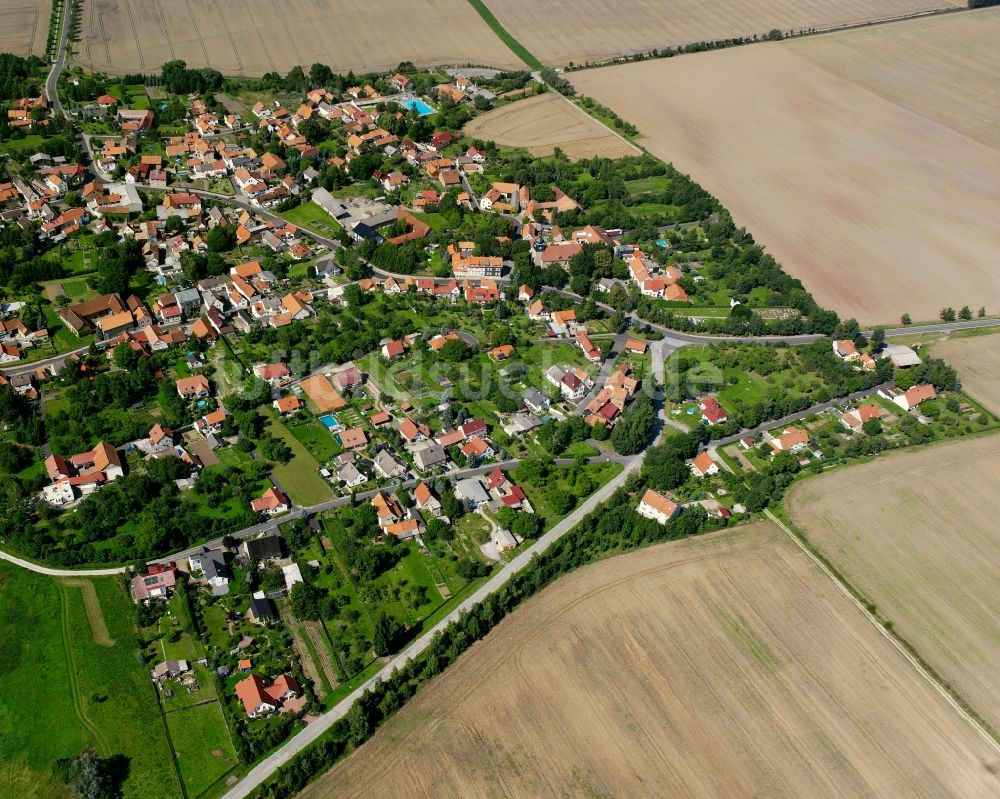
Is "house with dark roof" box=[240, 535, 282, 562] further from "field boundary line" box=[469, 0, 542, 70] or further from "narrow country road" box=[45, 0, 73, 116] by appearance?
"field boundary line" box=[469, 0, 542, 70]

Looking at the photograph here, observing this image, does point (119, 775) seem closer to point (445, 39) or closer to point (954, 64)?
point (445, 39)

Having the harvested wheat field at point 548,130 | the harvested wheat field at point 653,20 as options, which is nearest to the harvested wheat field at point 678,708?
the harvested wheat field at point 548,130

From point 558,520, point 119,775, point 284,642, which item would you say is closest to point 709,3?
point 558,520

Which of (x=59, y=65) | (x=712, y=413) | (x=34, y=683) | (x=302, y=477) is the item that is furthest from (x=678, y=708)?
(x=59, y=65)

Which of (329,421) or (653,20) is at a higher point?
(653,20)

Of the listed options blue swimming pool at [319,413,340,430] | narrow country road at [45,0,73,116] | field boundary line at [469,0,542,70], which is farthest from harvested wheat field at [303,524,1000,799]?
field boundary line at [469,0,542,70]

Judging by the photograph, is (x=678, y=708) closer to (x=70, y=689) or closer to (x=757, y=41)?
(x=70, y=689)

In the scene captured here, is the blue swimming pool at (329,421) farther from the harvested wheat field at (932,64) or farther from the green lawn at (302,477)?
the harvested wheat field at (932,64)
